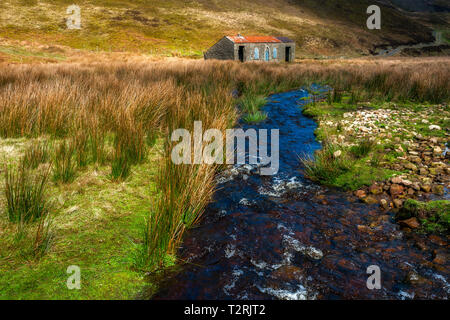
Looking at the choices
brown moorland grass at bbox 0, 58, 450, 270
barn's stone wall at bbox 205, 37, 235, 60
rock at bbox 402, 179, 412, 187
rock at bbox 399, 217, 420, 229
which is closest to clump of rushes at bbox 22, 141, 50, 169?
brown moorland grass at bbox 0, 58, 450, 270

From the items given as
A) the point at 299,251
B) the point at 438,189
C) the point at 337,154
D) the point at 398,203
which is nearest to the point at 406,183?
the point at 438,189

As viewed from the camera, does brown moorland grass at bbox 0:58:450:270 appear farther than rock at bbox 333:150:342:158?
No

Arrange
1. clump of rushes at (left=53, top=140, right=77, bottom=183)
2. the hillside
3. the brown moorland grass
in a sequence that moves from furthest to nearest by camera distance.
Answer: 1. the hillside
2. clump of rushes at (left=53, top=140, right=77, bottom=183)
3. the brown moorland grass

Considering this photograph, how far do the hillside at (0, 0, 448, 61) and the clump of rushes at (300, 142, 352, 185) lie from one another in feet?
115

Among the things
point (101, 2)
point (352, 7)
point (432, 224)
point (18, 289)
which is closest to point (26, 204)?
point (18, 289)

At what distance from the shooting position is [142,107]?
5.34 metres

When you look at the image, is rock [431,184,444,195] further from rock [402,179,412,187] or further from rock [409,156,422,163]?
rock [409,156,422,163]

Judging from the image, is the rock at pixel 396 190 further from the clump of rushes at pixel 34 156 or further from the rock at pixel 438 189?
the clump of rushes at pixel 34 156

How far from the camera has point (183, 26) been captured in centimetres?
5688

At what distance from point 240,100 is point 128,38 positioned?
46082 millimetres

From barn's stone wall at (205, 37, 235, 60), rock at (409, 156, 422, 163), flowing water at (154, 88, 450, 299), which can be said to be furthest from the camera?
barn's stone wall at (205, 37, 235, 60)

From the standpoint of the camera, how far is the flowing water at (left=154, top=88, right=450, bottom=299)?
219 cm

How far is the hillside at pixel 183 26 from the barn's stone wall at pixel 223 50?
4.37 meters

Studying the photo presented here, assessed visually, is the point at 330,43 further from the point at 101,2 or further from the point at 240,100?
the point at 240,100
